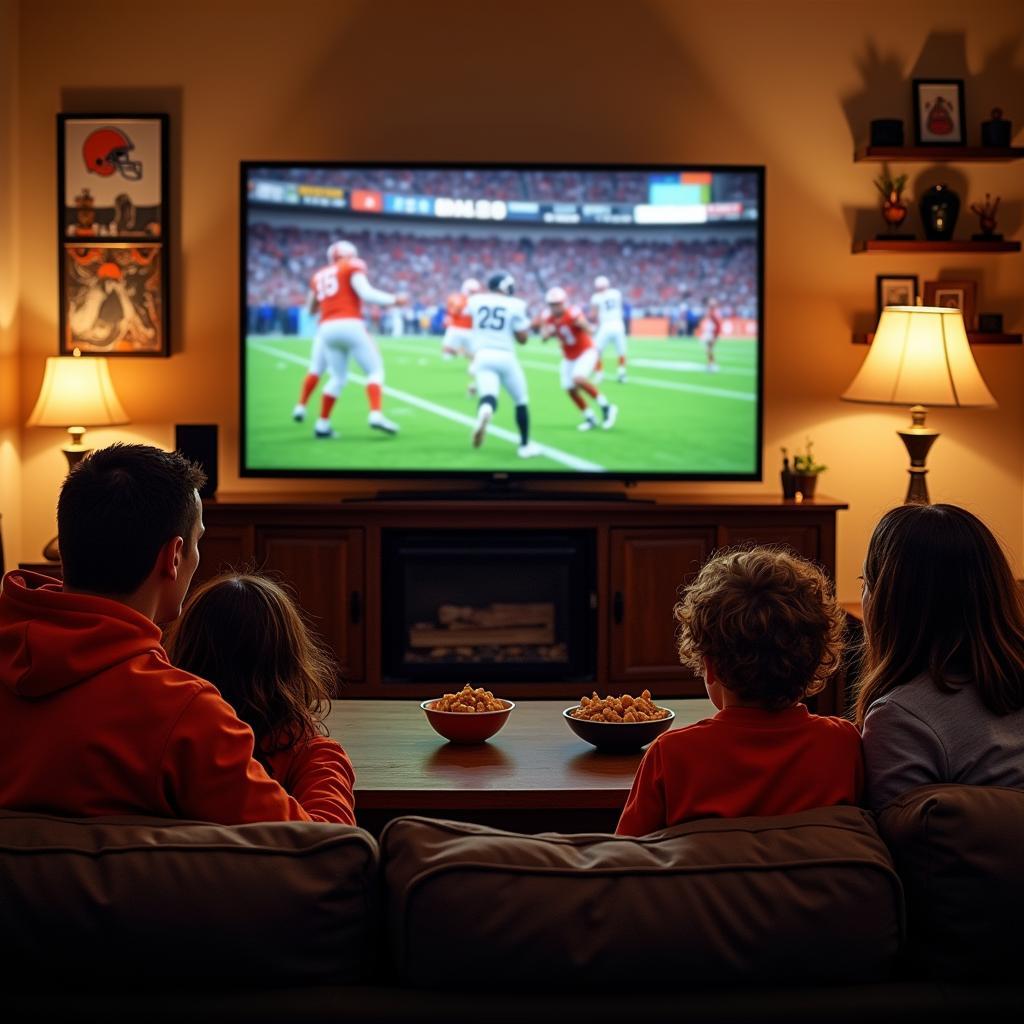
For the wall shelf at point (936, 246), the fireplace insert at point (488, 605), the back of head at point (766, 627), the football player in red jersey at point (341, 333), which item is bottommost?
the fireplace insert at point (488, 605)

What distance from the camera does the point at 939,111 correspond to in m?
5.40

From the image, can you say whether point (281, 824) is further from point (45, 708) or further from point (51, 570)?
point (51, 570)

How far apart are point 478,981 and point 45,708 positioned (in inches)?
23.6

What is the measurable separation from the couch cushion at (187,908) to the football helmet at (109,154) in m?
4.51

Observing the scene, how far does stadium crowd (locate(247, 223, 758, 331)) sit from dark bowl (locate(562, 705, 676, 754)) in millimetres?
3002

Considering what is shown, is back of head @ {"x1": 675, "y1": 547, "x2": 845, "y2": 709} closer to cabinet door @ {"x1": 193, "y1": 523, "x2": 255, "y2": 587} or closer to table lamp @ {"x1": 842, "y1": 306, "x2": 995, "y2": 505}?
table lamp @ {"x1": 842, "y1": 306, "x2": 995, "y2": 505}

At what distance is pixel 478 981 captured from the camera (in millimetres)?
1222

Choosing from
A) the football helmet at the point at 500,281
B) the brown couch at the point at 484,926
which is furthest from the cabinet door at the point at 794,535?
the brown couch at the point at 484,926

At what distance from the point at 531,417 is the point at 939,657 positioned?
3658mm

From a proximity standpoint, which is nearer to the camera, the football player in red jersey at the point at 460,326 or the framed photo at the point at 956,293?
the football player in red jersey at the point at 460,326

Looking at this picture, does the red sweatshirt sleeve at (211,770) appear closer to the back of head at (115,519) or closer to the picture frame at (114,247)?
the back of head at (115,519)

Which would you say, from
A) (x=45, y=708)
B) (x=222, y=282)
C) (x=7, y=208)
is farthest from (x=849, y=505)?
(x=45, y=708)

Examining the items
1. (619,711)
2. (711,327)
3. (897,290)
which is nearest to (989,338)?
(897,290)

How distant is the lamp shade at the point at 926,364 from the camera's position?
4.90 meters
